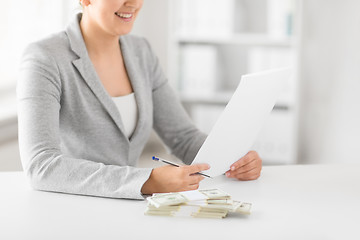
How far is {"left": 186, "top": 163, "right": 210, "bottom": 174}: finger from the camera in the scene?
146 centimetres

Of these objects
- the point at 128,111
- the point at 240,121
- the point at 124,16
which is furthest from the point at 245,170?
the point at 124,16

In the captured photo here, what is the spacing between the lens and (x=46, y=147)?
157cm

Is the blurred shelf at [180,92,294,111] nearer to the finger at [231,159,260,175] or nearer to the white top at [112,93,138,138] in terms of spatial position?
the white top at [112,93,138,138]

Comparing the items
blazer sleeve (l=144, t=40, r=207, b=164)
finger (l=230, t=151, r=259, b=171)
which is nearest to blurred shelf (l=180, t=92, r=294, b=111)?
blazer sleeve (l=144, t=40, r=207, b=164)

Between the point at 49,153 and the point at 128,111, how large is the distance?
18.1 inches

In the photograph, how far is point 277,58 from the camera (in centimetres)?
405

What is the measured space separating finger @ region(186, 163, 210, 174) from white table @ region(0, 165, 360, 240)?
0.35ft

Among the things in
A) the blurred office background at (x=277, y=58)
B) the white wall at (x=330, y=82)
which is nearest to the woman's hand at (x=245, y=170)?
the blurred office background at (x=277, y=58)

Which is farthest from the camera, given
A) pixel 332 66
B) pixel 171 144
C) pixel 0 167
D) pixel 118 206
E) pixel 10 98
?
pixel 332 66

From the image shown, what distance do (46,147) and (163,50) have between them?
2.88m

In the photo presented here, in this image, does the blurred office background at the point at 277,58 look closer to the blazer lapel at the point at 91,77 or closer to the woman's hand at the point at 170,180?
the blazer lapel at the point at 91,77

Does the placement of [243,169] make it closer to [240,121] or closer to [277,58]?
[240,121]

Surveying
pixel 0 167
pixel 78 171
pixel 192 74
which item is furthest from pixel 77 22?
pixel 192 74

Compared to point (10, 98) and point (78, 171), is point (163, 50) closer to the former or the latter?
point (10, 98)
